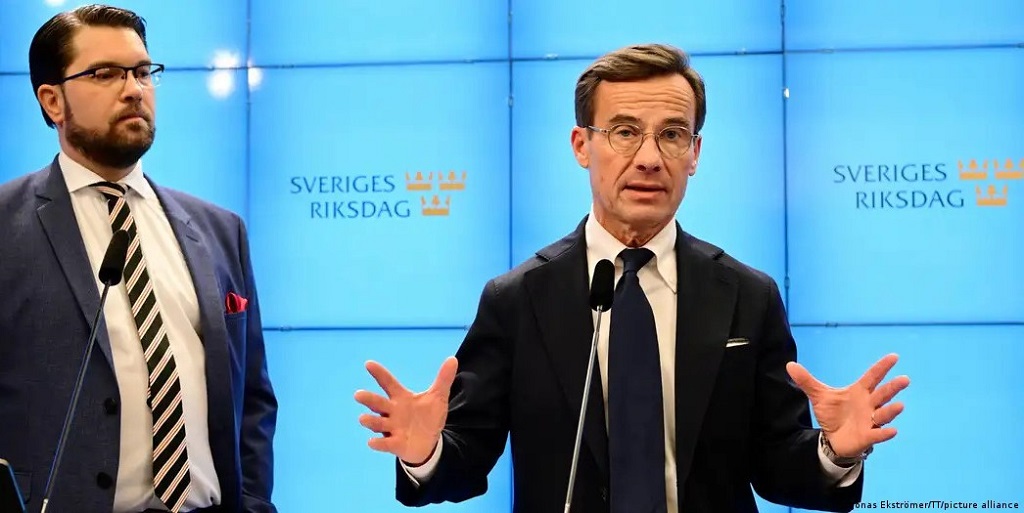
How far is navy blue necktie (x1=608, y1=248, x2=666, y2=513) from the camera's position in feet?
6.77

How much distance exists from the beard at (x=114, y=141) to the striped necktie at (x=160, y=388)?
0.44ft

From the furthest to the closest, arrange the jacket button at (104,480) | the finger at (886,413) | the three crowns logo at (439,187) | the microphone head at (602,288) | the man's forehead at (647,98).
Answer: the three crowns logo at (439,187), the man's forehead at (647,98), the jacket button at (104,480), the finger at (886,413), the microphone head at (602,288)

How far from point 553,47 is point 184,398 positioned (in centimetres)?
241

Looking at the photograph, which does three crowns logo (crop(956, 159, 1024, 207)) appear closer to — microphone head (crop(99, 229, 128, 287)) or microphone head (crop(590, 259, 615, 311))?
microphone head (crop(590, 259, 615, 311))

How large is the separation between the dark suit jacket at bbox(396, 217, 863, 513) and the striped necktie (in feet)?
1.55

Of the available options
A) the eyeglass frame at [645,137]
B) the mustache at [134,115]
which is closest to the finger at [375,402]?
the eyeglass frame at [645,137]

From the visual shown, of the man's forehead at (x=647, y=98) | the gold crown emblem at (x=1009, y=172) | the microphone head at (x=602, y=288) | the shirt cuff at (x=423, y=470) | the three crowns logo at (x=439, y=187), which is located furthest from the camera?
the three crowns logo at (x=439, y=187)

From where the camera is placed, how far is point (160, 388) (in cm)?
233

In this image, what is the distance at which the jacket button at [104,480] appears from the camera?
7.27 ft

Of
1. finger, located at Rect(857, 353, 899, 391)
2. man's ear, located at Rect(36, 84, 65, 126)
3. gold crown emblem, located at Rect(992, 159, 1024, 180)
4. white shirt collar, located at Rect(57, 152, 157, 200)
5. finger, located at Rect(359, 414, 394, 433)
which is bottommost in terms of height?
finger, located at Rect(359, 414, 394, 433)

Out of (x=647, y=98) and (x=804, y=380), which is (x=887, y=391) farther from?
(x=647, y=98)

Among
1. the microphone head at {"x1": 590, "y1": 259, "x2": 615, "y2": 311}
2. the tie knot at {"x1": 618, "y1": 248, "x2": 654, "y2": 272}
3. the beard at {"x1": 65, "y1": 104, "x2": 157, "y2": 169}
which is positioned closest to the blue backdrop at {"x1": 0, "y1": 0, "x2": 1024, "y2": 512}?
the beard at {"x1": 65, "y1": 104, "x2": 157, "y2": 169}

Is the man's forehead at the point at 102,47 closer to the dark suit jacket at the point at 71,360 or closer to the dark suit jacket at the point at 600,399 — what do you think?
the dark suit jacket at the point at 71,360

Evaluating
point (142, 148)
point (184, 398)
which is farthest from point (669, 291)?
point (142, 148)
